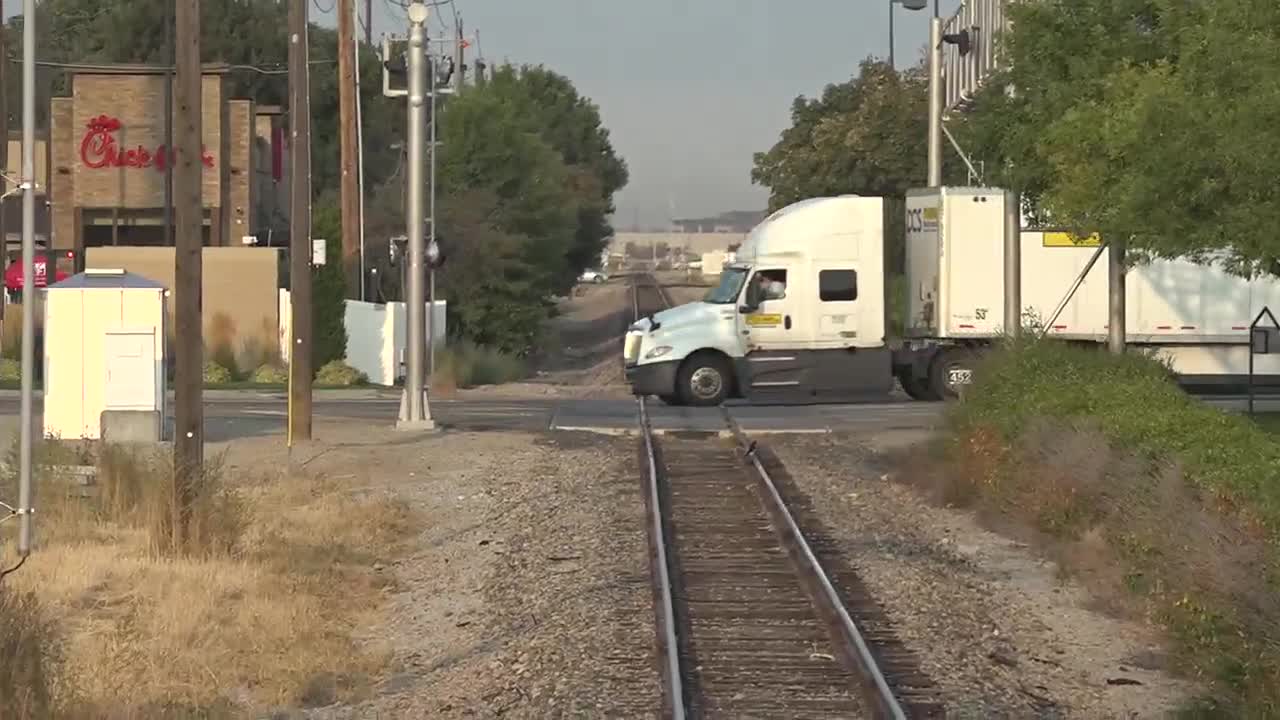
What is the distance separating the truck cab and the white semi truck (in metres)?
0.02

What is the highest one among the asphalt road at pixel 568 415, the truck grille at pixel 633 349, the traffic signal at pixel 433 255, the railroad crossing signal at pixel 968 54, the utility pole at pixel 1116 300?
the railroad crossing signal at pixel 968 54

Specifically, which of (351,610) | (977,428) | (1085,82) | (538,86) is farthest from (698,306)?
(538,86)

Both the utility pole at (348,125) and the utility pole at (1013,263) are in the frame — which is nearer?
the utility pole at (1013,263)

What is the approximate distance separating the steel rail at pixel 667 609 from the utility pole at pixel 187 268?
3916mm

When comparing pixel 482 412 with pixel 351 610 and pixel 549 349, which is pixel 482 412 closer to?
pixel 351 610

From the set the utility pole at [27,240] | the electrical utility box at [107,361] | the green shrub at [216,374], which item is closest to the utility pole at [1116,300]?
the electrical utility box at [107,361]

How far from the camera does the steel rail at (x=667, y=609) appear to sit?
35.1 ft

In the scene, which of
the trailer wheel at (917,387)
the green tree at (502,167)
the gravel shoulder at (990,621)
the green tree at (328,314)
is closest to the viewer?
the gravel shoulder at (990,621)

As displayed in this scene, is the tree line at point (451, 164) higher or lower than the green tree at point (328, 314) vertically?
higher

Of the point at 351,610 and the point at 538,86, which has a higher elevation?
the point at 538,86

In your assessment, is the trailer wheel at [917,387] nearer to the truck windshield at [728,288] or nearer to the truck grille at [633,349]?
the truck windshield at [728,288]

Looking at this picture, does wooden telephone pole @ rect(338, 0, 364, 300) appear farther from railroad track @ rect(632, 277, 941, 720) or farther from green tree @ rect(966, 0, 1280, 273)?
railroad track @ rect(632, 277, 941, 720)

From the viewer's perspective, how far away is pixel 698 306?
32.9 meters

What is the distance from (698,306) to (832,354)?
2315 mm
